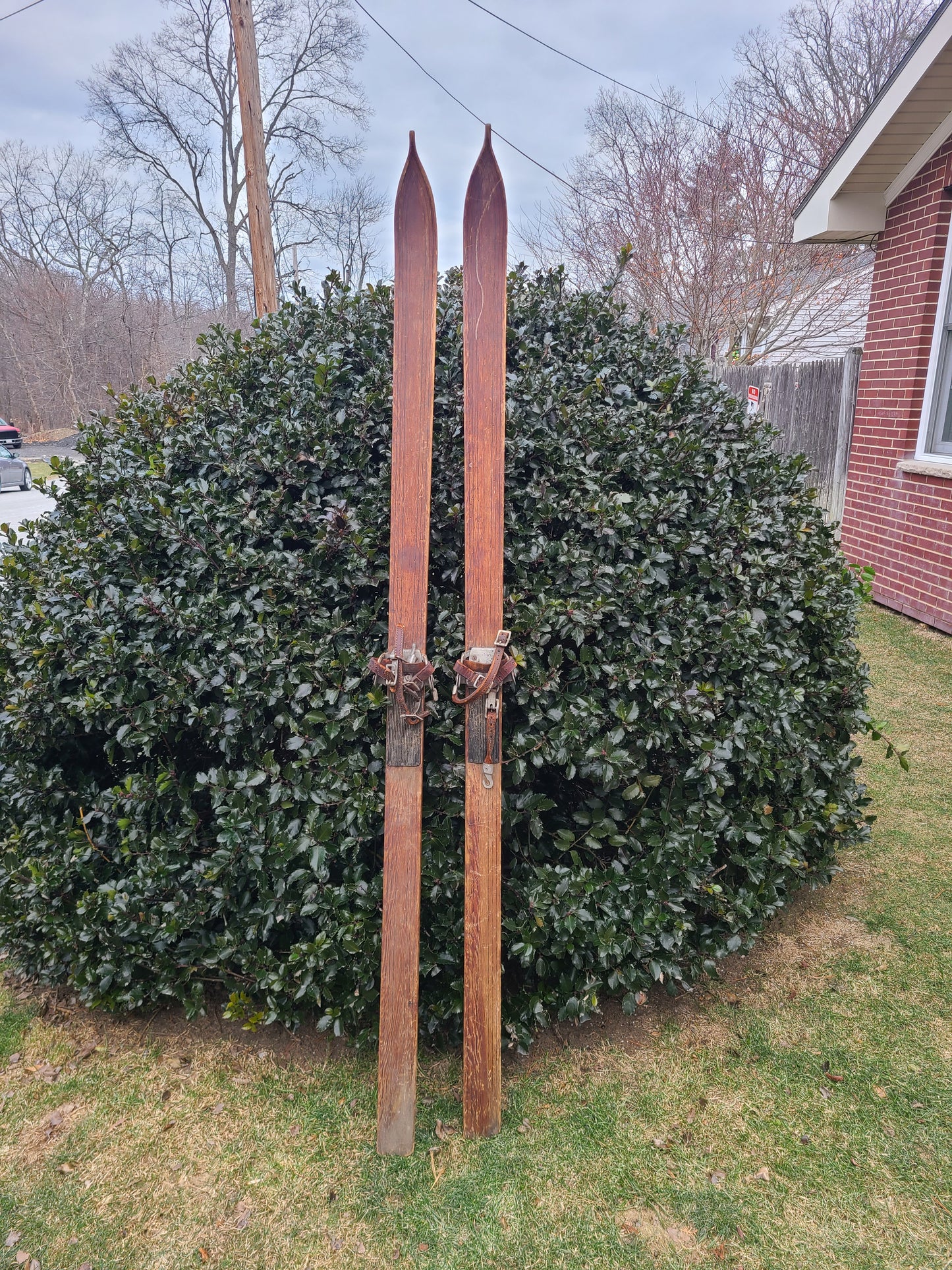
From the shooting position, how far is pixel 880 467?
674 cm

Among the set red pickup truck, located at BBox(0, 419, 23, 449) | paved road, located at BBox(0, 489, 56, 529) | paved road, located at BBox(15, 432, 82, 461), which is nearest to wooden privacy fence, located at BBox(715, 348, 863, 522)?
paved road, located at BBox(0, 489, 56, 529)

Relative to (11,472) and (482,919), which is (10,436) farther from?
(482,919)

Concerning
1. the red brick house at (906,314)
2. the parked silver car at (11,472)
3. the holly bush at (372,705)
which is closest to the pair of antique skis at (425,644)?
the holly bush at (372,705)

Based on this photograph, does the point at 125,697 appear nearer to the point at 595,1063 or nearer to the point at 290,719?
the point at 290,719

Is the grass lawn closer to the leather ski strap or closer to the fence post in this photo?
the leather ski strap

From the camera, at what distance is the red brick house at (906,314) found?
18.7 ft

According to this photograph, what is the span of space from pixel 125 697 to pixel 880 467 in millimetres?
6439

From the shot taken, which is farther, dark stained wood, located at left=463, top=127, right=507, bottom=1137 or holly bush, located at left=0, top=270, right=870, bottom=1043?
holly bush, located at left=0, top=270, right=870, bottom=1043

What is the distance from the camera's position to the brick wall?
5934mm

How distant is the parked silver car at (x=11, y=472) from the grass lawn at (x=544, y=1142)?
19.5 m

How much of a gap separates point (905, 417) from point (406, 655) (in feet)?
19.1

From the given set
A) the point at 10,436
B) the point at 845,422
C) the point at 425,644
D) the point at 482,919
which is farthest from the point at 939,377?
the point at 10,436

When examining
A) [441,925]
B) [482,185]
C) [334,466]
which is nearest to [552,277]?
[482,185]

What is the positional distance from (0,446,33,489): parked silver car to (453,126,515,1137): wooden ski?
19.7 meters
